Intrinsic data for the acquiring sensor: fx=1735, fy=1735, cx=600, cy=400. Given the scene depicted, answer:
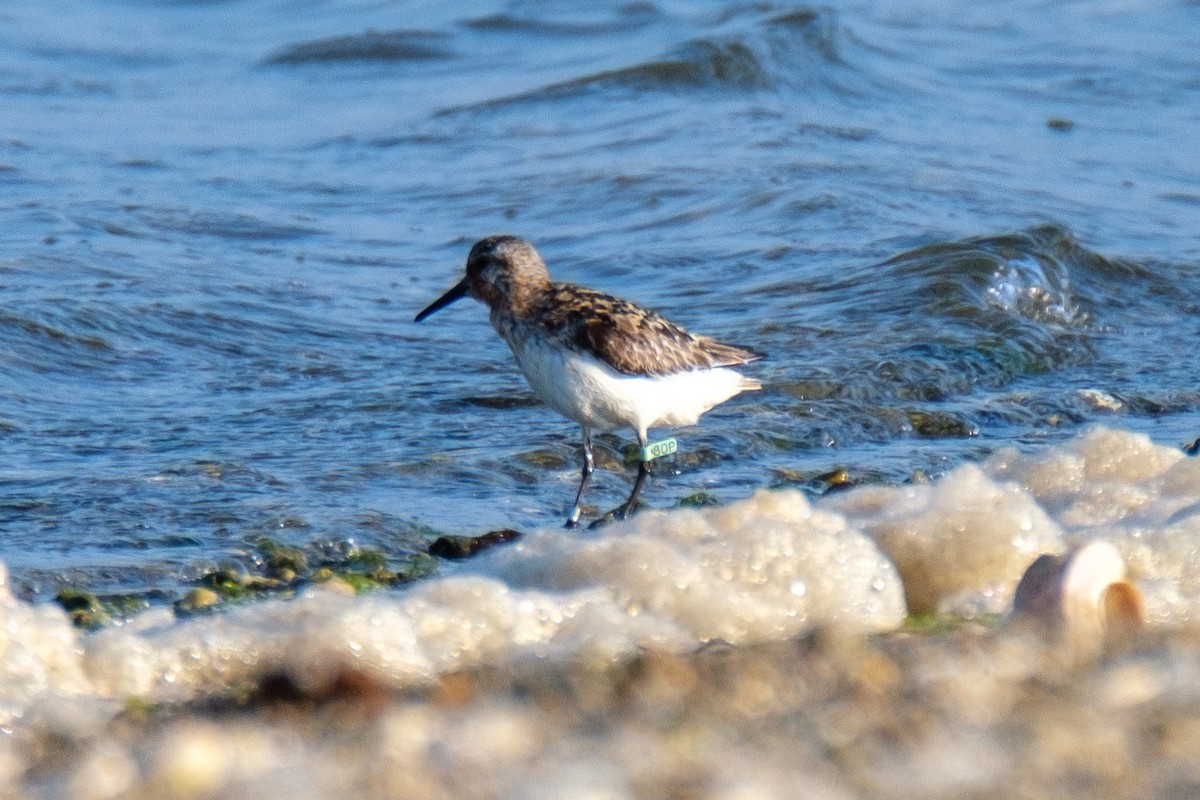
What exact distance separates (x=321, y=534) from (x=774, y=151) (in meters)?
6.86

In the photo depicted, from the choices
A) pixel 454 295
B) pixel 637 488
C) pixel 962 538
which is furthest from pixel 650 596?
pixel 454 295

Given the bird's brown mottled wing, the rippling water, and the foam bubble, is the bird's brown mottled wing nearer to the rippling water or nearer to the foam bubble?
the rippling water

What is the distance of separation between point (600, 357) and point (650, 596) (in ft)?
5.59

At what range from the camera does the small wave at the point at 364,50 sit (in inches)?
564

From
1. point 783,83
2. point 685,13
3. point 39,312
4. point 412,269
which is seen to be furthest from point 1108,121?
point 39,312

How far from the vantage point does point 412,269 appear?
9.09 metres

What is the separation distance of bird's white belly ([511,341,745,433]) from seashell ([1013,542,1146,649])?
206 centimetres

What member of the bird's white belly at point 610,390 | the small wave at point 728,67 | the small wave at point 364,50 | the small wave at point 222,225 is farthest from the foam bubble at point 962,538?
the small wave at point 364,50

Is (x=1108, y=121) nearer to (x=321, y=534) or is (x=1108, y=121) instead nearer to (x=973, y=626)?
(x=321, y=534)

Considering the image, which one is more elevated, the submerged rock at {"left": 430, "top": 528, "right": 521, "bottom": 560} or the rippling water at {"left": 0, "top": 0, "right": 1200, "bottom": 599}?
the submerged rock at {"left": 430, "top": 528, "right": 521, "bottom": 560}

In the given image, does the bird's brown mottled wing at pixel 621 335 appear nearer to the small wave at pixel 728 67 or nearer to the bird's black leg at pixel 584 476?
the bird's black leg at pixel 584 476

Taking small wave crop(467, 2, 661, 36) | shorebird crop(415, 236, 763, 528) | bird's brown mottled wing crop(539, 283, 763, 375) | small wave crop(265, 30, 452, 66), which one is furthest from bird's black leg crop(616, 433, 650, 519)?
small wave crop(467, 2, 661, 36)

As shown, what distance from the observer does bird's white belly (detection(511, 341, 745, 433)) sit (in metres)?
5.10

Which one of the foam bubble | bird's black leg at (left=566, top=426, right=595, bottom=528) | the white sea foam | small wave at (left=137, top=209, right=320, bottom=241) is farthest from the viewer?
small wave at (left=137, top=209, right=320, bottom=241)
